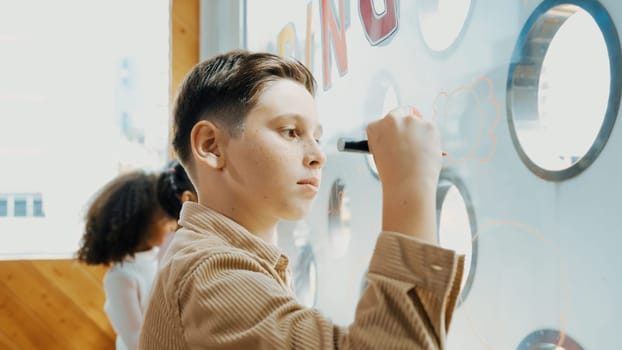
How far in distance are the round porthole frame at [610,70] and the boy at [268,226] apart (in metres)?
0.13

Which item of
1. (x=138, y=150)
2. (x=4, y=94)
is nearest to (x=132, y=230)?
(x=138, y=150)

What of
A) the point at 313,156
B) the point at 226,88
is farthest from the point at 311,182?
the point at 226,88

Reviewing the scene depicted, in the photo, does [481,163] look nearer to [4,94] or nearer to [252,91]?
[252,91]

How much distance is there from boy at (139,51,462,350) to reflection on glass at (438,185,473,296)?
206 mm

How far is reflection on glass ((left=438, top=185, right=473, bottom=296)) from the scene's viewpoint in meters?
0.76

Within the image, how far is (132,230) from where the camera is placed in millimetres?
1852

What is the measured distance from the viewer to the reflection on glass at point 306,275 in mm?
1350

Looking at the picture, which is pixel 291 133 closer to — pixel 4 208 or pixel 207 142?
pixel 207 142

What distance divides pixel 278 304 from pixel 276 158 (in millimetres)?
175

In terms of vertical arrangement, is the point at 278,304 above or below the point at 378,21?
below

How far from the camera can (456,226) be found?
799 millimetres

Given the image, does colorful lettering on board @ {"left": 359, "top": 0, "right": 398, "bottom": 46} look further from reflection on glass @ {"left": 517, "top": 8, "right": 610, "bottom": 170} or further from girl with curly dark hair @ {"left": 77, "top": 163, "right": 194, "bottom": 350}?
girl with curly dark hair @ {"left": 77, "top": 163, "right": 194, "bottom": 350}

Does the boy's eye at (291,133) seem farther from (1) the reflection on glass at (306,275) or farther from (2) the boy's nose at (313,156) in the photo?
(1) the reflection on glass at (306,275)

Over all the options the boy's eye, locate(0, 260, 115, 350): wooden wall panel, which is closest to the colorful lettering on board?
the boy's eye
